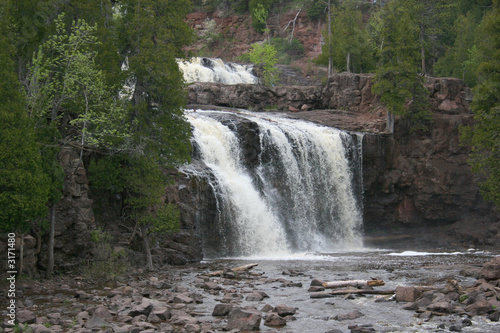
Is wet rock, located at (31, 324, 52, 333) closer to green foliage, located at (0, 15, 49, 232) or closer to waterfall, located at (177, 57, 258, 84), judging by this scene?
green foliage, located at (0, 15, 49, 232)

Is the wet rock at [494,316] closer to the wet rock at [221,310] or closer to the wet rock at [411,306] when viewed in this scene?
the wet rock at [411,306]

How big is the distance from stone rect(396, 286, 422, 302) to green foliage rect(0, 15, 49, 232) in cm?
1125

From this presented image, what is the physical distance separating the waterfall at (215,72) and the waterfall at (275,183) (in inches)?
532

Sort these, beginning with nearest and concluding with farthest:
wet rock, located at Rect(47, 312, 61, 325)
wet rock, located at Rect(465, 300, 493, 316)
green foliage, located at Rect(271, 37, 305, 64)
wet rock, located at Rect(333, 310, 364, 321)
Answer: wet rock, located at Rect(47, 312, 61, 325), wet rock, located at Rect(465, 300, 493, 316), wet rock, located at Rect(333, 310, 364, 321), green foliage, located at Rect(271, 37, 305, 64)

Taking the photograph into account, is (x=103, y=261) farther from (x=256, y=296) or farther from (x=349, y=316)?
(x=349, y=316)

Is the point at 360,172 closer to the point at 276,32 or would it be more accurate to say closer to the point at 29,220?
the point at 29,220

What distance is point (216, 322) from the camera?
42.1ft

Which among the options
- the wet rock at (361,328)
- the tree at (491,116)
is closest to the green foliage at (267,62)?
the tree at (491,116)

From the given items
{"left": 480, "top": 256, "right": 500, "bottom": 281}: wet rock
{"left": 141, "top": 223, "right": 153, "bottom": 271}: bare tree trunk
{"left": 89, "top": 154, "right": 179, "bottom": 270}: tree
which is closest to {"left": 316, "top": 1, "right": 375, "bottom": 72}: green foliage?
{"left": 89, "top": 154, "right": 179, "bottom": 270}: tree

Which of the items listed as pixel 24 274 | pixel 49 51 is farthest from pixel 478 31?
pixel 24 274

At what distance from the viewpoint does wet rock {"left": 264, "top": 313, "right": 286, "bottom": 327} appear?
1252 centimetres

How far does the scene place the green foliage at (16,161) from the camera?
52.6 ft

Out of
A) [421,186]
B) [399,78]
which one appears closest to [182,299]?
[421,186]

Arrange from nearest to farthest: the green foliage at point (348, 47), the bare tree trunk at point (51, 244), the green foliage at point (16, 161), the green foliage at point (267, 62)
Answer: the green foliage at point (16, 161) < the bare tree trunk at point (51, 244) < the green foliage at point (348, 47) < the green foliage at point (267, 62)
